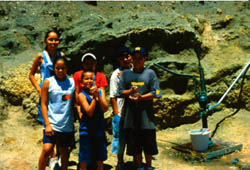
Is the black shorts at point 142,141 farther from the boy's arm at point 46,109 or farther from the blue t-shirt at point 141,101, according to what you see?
the boy's arm at point 46,109

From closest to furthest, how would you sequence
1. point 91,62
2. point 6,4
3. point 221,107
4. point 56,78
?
point 56,78 → point 91,62 → point 221,107 → point 6,4

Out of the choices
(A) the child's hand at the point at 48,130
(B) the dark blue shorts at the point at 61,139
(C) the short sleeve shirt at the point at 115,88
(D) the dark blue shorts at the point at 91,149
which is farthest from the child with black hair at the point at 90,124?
(C) the short sleeve shirt at the point at 115,88

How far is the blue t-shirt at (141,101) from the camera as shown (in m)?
3.23

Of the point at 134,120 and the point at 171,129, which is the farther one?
the point at 171,129

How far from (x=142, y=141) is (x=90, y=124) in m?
0.73

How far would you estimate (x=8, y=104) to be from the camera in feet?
16.7

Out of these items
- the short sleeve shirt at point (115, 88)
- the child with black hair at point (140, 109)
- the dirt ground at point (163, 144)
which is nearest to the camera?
the child with black hair at point (140, 109)

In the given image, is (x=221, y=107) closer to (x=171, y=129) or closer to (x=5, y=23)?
(x=171, y=129)

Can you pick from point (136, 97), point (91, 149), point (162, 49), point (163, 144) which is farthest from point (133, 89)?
point (162, 49)

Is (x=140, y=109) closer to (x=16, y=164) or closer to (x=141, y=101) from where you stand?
(x=141, y=101)

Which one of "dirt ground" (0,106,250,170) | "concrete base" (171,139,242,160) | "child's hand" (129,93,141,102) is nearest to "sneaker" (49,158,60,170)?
"dirt ground" (0,106,250,170)

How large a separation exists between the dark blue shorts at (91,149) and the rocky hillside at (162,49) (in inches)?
88.6

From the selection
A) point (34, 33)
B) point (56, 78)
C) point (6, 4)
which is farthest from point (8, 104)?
point (6, 4)

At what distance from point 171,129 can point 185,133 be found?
30 cm
